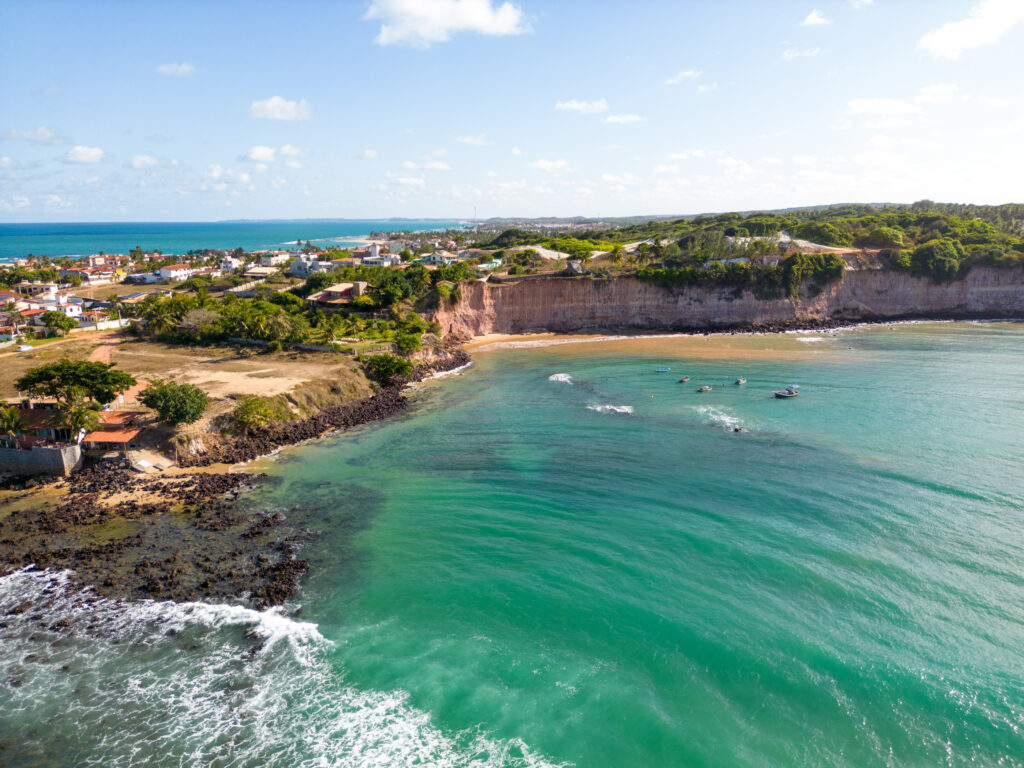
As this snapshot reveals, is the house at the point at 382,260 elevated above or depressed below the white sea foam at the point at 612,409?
above

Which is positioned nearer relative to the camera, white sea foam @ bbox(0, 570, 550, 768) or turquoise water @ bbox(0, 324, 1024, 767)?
white sea foam @ bbox(0, 570, 550, 768)

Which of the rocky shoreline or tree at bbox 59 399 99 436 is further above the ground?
tree at bbox 59 399 99 436

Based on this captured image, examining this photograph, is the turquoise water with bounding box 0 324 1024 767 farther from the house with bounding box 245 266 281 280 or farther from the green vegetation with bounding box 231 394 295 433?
the house with bounding box 245 266 281 280

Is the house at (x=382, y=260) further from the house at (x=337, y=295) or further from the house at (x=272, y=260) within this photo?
the house at (x=337, y=295)

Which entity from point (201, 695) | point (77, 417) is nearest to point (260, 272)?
point (77, 417)

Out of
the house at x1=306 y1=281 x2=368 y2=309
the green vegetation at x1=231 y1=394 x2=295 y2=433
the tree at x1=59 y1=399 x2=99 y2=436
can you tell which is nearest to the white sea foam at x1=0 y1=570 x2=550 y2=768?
the tree at x1=59 y1=399 x2=99 y2=436

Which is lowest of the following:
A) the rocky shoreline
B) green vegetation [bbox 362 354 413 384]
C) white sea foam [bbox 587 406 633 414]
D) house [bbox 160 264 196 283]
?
the rocky shoreline

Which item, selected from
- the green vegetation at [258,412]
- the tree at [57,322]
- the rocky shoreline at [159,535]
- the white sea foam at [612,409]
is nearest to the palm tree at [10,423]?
the rocky shoreline at [159,535]
